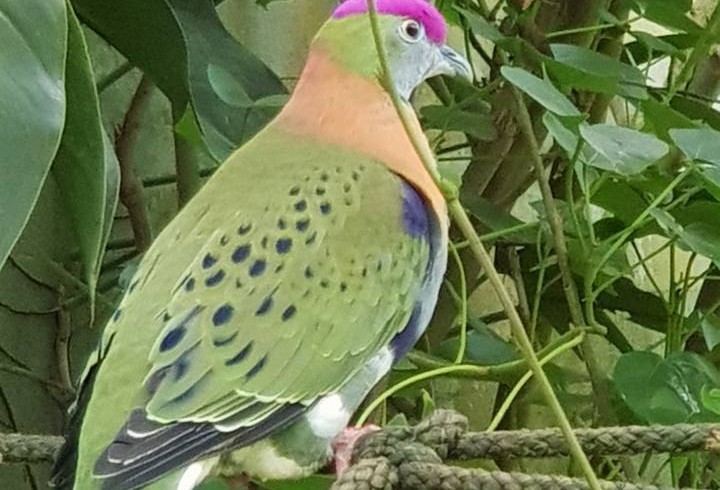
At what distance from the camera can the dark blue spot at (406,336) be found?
61 centimetres

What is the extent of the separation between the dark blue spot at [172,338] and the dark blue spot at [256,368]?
32 mm

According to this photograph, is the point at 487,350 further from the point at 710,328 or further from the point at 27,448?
the point at 27,448

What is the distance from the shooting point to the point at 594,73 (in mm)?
770

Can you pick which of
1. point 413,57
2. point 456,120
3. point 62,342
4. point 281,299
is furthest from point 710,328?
point 62,342

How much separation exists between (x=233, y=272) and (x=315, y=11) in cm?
72

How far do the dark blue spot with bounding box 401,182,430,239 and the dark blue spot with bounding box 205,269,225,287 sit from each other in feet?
0.32

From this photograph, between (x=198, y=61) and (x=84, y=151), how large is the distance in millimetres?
369

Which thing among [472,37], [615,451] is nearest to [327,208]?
[615,451]

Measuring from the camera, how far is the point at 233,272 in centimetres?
56

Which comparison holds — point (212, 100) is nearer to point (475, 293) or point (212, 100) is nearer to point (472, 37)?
point (472, 37)

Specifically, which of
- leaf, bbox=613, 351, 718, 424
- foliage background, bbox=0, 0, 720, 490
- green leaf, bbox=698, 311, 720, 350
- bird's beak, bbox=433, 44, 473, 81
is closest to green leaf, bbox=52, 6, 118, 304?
foliage background, bbox=0, 0, 720, 490

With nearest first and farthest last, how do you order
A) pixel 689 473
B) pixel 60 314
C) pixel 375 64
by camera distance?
pixel 375 64
pixel 689 473
pixel 60 314

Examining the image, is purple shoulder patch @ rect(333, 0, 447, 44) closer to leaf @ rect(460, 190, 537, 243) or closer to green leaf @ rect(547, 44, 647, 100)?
green leaf @ rect(547, 44, 647, 100)

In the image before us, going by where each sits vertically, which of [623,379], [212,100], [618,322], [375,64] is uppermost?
[375,64]
